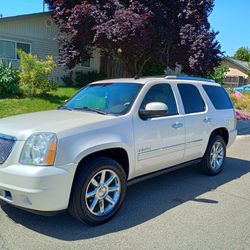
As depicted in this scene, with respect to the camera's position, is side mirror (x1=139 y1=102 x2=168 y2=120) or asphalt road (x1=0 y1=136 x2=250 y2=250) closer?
asphalt road (x1=0 y1=136 x2=250 y2=250)

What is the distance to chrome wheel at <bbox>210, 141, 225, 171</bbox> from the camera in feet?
21.7

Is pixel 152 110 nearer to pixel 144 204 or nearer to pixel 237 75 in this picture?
pixel 144 204

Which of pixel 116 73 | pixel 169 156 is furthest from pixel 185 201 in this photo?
pixel 116 73

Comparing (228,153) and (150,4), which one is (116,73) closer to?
(150,4)

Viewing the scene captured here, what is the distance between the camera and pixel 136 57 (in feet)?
53.0

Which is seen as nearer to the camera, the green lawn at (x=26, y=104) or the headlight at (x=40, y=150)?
the headlight at (x=40, y=150)

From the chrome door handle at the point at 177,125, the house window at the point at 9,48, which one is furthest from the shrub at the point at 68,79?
the chrome door handle at the point at 177,125

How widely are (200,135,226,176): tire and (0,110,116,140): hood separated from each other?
253cm

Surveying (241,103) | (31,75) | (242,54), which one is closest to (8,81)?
(31,75)

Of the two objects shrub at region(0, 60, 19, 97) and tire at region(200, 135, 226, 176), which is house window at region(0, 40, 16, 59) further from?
tire at region(200, 135, 226, 176)

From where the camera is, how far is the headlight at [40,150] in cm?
385

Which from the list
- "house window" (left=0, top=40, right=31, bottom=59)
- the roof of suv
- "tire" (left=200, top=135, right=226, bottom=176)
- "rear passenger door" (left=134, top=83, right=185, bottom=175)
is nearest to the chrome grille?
"rear passenger door" (left=134, top=83, right=185, bottom=175)

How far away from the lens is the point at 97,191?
4340 millimetres

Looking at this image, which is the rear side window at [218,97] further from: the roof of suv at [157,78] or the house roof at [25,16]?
the house roof at [25,16]
